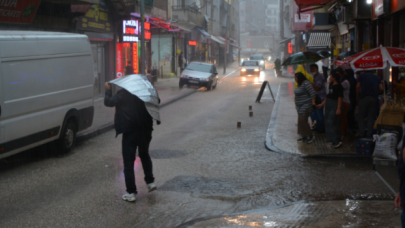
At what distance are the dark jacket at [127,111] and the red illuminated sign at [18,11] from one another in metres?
7.97

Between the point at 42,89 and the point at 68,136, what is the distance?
1.39 m

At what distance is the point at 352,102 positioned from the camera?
11141mm

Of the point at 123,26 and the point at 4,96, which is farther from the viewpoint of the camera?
the point at 123,26

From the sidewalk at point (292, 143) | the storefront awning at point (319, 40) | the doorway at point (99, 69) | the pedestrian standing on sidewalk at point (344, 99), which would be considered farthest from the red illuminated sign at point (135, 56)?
the pedestrian standing on sidewalk at point (344, 99)

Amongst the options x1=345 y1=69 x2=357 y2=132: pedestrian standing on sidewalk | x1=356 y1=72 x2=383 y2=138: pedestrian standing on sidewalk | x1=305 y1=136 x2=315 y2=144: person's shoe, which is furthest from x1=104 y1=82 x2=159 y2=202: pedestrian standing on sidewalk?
x1=345 y1=69 x2=357 y2=132: pedestrian standing on sidewalk

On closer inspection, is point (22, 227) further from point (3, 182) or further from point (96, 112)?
point (96, 112)

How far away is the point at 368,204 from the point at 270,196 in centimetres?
131

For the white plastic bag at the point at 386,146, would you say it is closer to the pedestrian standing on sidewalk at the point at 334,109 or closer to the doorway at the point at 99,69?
the pedestrian standing on sidewalk at the point at 334,109

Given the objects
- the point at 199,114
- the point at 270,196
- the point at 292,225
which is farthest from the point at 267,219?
the point at 199,114

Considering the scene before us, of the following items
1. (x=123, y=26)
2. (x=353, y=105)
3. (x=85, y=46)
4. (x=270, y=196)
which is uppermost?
(x=123, y=26)

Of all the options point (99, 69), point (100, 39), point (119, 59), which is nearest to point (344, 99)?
point (100, 39)

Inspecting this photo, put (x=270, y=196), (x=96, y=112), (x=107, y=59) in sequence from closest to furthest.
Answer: (x=270, y=196)
(x=96, y=112)
(x=107, y=59)

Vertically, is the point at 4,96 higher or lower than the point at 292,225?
higher

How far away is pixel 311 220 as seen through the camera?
17.1ft
